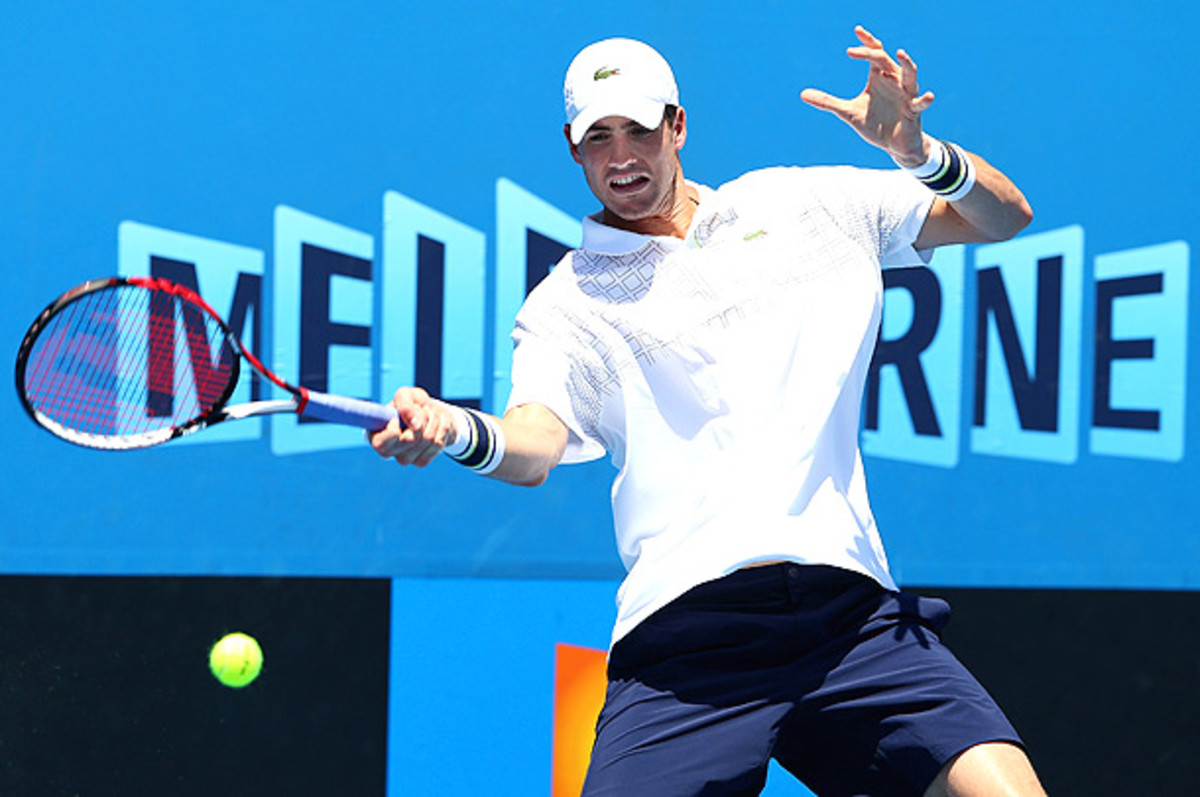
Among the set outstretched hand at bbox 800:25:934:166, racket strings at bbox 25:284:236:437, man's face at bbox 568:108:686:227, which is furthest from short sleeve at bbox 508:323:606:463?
racket strings at bbox 25:284:236:437

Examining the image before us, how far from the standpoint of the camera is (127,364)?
3348 millimetres

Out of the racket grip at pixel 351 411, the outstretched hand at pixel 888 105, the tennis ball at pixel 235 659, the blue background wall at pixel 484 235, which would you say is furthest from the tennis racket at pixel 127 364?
the outstretched hand at pixel 888 105

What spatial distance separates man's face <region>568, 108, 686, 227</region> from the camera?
234cm

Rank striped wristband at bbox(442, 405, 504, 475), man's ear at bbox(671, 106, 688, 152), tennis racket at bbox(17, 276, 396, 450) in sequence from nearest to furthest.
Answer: striped wristband at bbox(442, 405, 504, 475), man's ear at bbox(671, 106, 688, 152), tennis racket at bbox(17, 276, 396, 450)

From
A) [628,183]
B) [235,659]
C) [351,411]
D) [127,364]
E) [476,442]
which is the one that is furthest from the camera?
[235,659]

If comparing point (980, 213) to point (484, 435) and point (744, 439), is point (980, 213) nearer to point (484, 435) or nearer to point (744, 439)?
point (744, 439)

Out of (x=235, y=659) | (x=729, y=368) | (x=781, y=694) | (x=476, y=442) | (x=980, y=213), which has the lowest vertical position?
(x=235, y=659)

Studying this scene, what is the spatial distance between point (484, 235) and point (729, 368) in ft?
4.61

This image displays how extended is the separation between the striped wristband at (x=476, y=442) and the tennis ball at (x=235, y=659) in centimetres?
151

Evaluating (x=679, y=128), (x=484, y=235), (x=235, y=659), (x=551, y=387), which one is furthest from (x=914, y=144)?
(x=235, y=659)

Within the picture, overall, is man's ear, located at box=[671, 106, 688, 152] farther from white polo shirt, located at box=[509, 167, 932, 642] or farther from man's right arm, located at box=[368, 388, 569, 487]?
man's right arm, located at box=[368, 388, 569, 487]

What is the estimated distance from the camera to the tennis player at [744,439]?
2189 millimetres

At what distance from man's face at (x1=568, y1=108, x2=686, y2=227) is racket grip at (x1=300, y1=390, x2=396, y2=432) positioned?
1.85ft

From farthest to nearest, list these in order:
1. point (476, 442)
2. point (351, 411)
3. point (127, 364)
Answer: point (127, 364)
point (476, 442)
point (351, 411)
